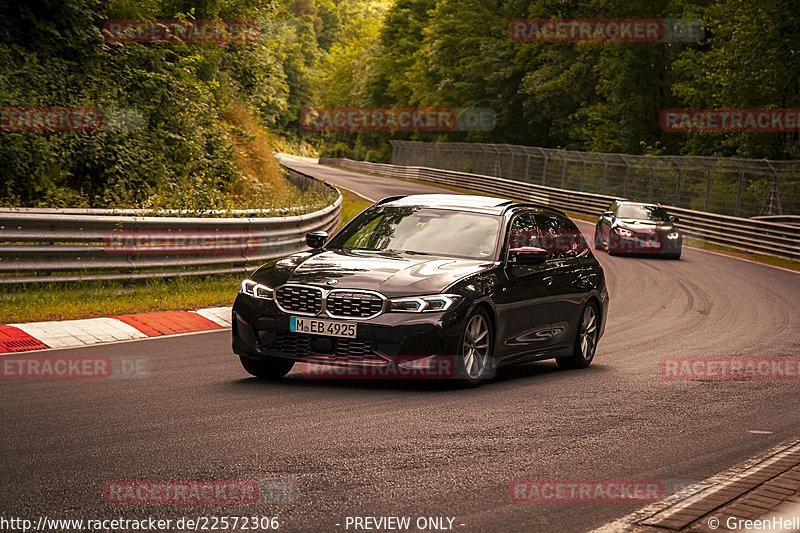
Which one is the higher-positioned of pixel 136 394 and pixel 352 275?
pixel 352 275

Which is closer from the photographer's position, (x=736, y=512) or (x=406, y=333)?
(x=736, y=512)

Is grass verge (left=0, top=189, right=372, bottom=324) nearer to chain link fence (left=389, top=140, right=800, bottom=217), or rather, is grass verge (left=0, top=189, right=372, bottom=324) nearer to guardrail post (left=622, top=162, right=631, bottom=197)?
chain link fence (left=389, top=140, right=800, bottom=217)

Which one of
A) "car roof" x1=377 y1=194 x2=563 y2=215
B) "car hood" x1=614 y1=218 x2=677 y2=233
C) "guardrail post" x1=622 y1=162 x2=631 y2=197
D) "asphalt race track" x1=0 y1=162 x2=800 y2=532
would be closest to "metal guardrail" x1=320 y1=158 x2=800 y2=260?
"guardrail post" x1=622 y1=162 x2=631 y2=197

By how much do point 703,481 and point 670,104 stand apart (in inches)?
1858

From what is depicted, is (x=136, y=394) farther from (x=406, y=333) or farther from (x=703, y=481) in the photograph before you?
(x=703, y=481)

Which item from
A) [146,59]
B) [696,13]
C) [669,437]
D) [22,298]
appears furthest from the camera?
[696,13]

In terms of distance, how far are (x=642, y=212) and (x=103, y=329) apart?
2040 centimetres

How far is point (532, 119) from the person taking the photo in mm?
63344

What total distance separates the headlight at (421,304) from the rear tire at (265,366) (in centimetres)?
124

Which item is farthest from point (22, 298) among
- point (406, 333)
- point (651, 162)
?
point (651, 162)

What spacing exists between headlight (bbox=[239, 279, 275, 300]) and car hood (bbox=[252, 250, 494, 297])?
0.05 meters

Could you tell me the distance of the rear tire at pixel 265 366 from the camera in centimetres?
841

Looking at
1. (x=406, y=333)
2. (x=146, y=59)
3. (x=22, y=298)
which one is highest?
(x=146, y=59)

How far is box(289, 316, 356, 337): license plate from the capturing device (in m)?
7.69
